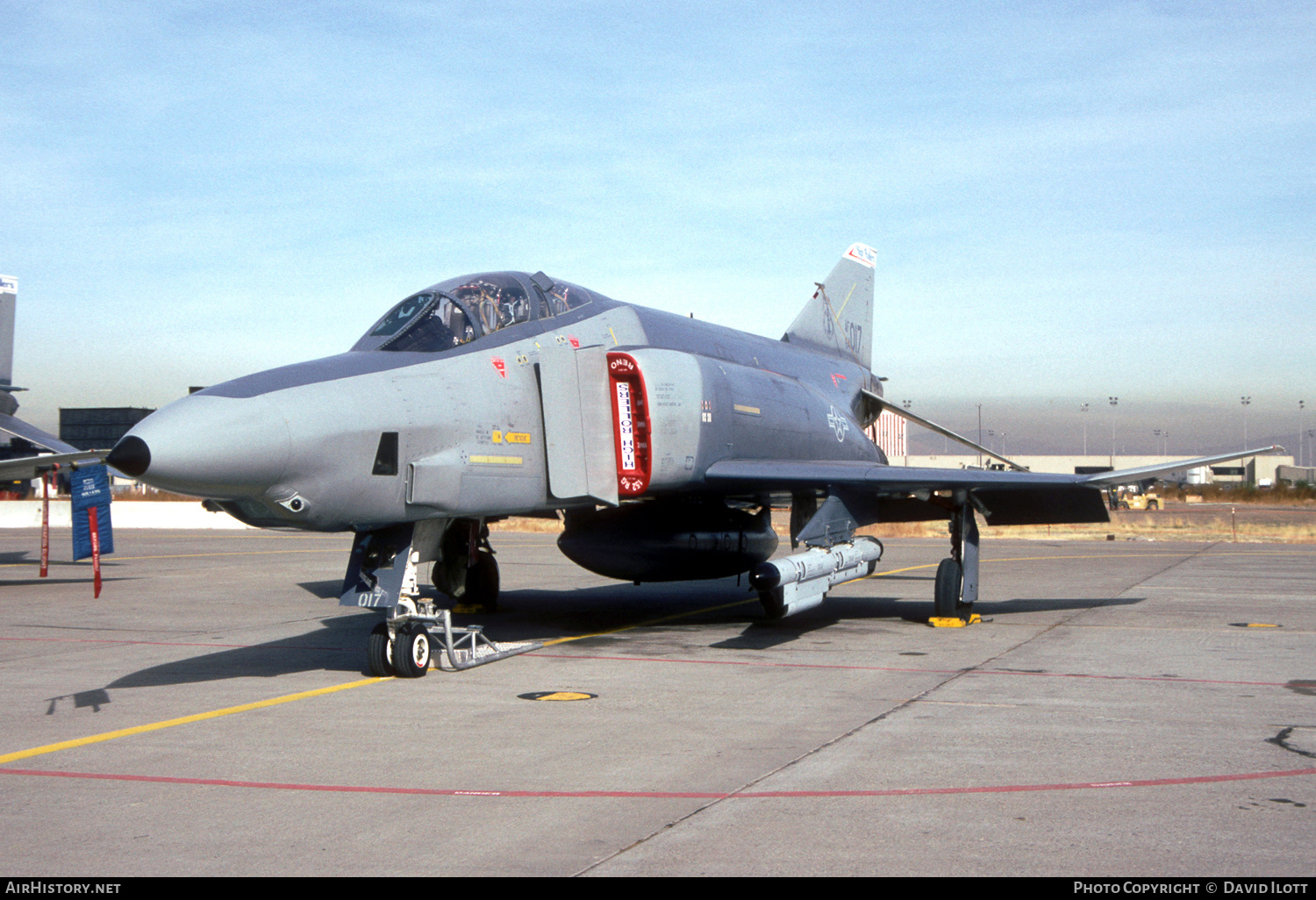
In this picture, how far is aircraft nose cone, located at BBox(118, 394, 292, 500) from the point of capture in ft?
23.1

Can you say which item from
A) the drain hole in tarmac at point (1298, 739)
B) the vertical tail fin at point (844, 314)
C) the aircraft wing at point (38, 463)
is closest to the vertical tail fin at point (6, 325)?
the aircraft wing at point (38, 463)

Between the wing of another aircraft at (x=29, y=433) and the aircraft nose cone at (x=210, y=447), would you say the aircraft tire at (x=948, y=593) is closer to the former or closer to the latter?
the aircraft nose cone at (x=210, y=447)

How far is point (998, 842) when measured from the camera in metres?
4.74

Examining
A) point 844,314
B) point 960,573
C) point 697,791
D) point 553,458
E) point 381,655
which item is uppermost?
point 844,314

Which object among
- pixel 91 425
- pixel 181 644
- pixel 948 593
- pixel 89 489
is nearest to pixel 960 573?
pixel 948 593

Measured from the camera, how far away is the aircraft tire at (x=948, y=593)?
13.4 meters

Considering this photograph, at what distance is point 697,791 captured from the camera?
223 inches

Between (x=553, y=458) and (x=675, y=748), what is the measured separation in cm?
413

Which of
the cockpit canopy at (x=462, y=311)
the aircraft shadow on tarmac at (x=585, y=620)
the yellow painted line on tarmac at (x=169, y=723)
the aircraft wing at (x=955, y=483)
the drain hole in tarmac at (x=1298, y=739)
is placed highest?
the cockpit canopy at (x=462, y=311)

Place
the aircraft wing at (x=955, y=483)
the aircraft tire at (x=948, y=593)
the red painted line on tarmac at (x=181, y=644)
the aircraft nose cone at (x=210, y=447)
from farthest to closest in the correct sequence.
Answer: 1. the aircraft tire at (x=948, y=593)
2. the aircraft wing at (x=955, y=483)
3. the red painted line on tarmac at (x=181, y=644)
4. the aircraft nose cone at (x=210, y=447)

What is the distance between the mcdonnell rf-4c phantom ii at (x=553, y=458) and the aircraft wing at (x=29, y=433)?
34.1 feet

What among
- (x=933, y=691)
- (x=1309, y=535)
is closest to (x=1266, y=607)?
(x=933, y=691)

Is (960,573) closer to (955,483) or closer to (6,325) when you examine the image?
(955,483)
